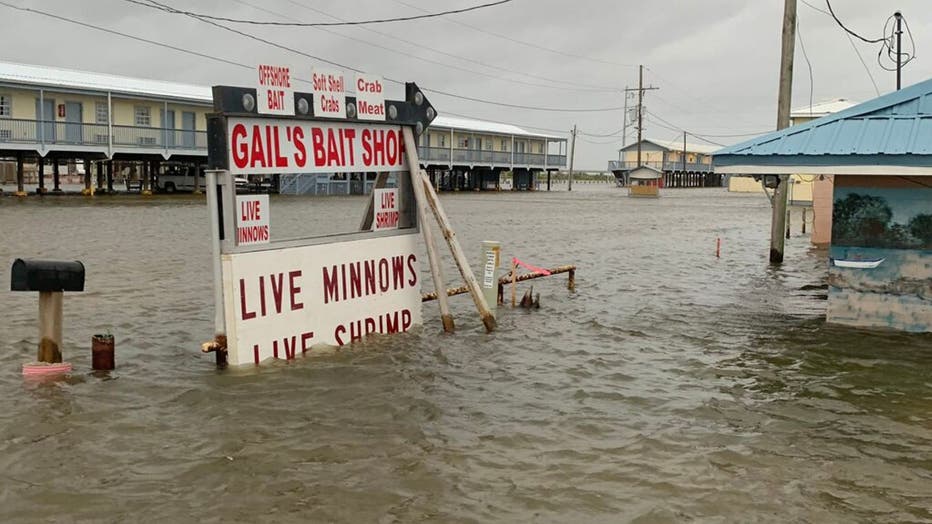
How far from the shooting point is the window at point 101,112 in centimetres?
4162

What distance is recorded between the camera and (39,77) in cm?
4012

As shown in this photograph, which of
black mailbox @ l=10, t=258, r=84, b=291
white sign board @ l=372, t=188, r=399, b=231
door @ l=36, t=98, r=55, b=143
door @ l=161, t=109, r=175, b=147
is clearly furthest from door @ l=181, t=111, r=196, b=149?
black mailbox @ l=10, t=258, r=84, b=291

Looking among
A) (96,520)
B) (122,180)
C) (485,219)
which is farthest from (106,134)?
(96,520)

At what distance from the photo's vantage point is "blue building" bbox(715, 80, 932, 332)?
33.8ft

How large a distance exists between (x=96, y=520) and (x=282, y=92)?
492cm

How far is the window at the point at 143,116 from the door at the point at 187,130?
1801 mm

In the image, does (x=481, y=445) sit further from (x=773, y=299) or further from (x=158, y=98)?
(x=158, y=98)

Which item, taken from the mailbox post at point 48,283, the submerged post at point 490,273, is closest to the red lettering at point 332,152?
the mailbox post at point 48,283

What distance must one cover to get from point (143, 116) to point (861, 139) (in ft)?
133

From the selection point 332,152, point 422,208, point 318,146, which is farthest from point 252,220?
point 422,208

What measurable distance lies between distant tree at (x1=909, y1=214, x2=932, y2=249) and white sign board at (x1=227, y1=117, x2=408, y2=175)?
6.50 m

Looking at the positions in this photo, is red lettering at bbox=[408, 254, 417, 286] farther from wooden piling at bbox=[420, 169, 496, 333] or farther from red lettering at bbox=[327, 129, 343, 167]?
red lettering at bbox=[327, 129, 343, 167]

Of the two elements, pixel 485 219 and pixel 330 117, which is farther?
pixel 485 219

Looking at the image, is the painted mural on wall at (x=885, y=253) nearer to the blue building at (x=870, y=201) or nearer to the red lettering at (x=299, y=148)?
the blue building at (x=870, y=201)
